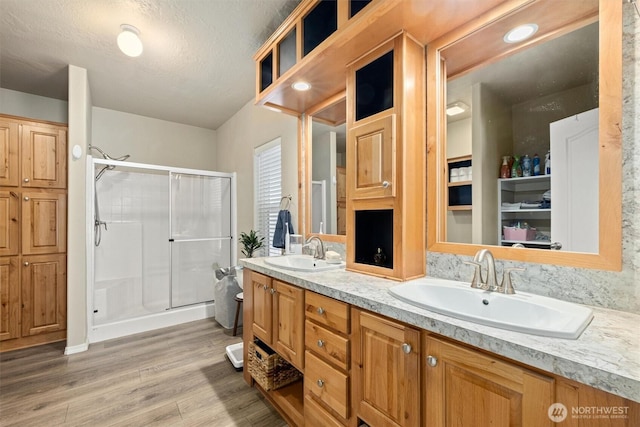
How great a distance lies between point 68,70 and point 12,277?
2.08 meters

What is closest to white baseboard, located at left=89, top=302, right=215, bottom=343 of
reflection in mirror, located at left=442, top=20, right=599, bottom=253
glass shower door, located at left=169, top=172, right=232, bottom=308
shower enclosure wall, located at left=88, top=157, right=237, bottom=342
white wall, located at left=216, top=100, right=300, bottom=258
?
shower enclosure wall, located at left=88, top=157, right=237, bottom=342

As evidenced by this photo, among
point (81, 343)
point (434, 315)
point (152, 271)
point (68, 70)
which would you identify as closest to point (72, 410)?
point (81, 343)

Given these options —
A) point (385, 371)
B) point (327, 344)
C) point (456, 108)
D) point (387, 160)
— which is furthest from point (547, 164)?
point (327, 344)

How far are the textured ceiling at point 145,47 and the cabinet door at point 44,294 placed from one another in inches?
74.4

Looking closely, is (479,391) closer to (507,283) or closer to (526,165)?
(507,283)

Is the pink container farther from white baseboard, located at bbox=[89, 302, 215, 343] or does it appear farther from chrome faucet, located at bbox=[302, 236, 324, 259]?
white baseboard, located at bbox=[89, 302, 215, 343]

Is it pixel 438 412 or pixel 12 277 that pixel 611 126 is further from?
pixel 12 277

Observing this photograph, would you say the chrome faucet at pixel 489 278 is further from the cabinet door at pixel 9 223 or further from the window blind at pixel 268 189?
the cabinet door at pixel 9 223

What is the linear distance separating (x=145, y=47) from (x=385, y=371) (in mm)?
2969

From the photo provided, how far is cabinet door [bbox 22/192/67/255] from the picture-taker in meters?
2.70

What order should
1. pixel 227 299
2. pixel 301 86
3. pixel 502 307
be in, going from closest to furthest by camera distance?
pixel 502 307 < pixel 301 86 < pixel 227 299

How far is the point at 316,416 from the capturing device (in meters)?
1.38

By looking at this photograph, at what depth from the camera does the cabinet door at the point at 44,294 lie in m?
2.71

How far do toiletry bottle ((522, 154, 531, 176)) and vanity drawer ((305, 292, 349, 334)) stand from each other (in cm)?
96
